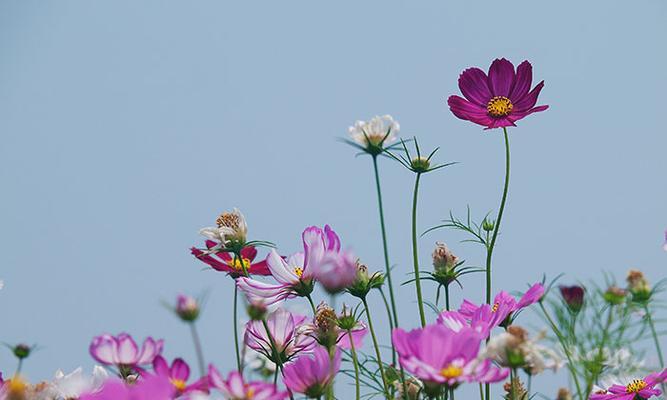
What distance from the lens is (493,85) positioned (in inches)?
55.7

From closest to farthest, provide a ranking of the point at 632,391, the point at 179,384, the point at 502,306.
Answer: the point at 179,384 < the point at 502,306 < the point at 632,391

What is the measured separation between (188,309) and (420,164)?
560 millimetres

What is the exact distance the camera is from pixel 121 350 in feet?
2.38

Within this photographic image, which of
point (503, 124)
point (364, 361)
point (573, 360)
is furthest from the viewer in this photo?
point (503, 124)

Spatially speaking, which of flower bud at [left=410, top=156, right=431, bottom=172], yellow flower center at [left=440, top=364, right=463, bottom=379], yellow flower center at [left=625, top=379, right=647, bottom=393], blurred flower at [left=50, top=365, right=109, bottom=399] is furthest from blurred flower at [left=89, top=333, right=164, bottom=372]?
yellow flower center at [left=625, top=379, right=647, bottom=393]

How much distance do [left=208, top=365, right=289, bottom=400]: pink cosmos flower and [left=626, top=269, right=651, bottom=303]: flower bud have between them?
0.41 m

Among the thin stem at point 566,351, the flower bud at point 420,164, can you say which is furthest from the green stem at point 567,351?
the flower bud at point 420,164

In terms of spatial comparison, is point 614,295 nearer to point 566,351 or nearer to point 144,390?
point 566,351

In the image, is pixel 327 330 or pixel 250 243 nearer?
pixel 327 330

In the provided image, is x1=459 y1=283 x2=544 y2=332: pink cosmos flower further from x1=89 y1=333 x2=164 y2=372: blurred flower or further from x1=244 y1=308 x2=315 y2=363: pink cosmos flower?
x1=89 y1=333 x2=164 y2=372: blurred flower

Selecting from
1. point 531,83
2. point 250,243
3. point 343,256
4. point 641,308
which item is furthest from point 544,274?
point 531,83

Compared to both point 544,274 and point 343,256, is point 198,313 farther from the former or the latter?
point 544,274

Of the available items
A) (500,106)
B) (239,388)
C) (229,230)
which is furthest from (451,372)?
(500,106)

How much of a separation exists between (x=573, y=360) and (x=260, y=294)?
346 mm
